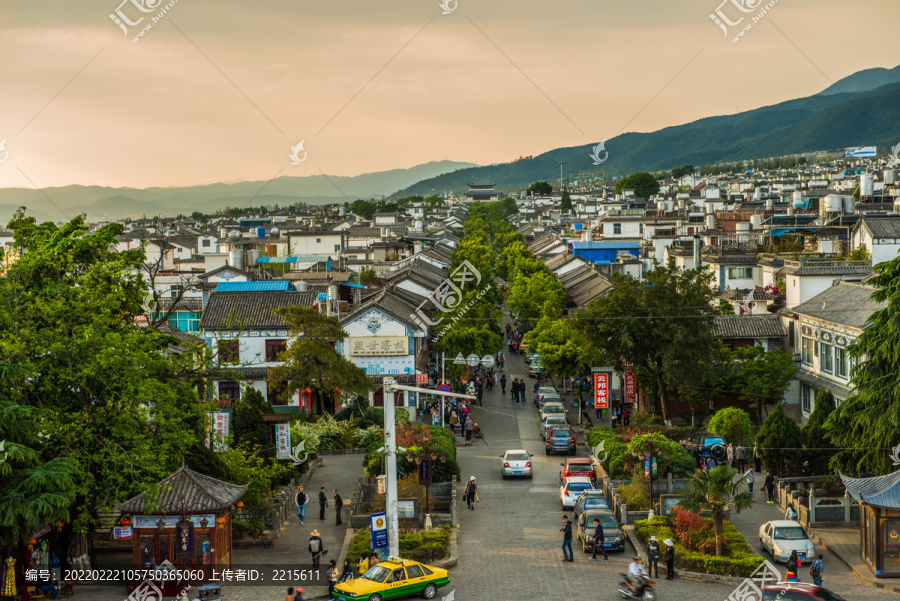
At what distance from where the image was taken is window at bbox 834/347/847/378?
1555 inches

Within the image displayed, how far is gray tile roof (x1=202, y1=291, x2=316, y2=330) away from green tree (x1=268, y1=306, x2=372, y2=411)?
331 cm

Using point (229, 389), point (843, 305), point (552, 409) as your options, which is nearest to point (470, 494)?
point (552, 409)

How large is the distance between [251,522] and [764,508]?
16326 mm

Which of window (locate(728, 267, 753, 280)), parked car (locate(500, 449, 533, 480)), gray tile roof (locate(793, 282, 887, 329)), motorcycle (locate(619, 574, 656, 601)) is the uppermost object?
window (locate(728, 267, 753, 280))

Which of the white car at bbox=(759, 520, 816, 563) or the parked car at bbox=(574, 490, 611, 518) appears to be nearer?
the white car at bbox=(759, 520, 816, 563)

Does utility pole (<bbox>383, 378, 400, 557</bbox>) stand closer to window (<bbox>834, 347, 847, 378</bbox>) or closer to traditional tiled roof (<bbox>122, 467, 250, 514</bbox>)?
traditional tiled roof (<bbox>122, 467, 250, 514</bbox>)

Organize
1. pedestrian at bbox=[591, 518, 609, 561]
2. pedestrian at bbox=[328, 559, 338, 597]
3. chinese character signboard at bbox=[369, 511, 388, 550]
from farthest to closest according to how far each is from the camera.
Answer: pedestrian at bbox=[591, 518, 609, 561] < chinese character signboard at bbox=[369, 511, 388, 550] < pedestrian at bbox=[328, 559, 338, 597]

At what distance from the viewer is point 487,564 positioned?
26.6 metres

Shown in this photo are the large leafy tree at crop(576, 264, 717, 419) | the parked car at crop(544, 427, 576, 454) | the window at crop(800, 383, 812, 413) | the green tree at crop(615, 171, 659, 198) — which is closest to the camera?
the parked car at crop(544, 427, 576, 454)

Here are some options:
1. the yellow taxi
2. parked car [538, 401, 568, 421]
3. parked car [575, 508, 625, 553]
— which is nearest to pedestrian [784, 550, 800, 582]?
parked car [575, 508, 625, 553]

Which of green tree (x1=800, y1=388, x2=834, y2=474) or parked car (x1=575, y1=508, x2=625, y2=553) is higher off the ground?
green tree (x1=800, y1=388, x2=834, y2=474)

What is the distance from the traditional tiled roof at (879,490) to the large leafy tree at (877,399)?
1.98 m

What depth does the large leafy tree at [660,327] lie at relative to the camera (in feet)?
139

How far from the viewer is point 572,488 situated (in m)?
32.8
